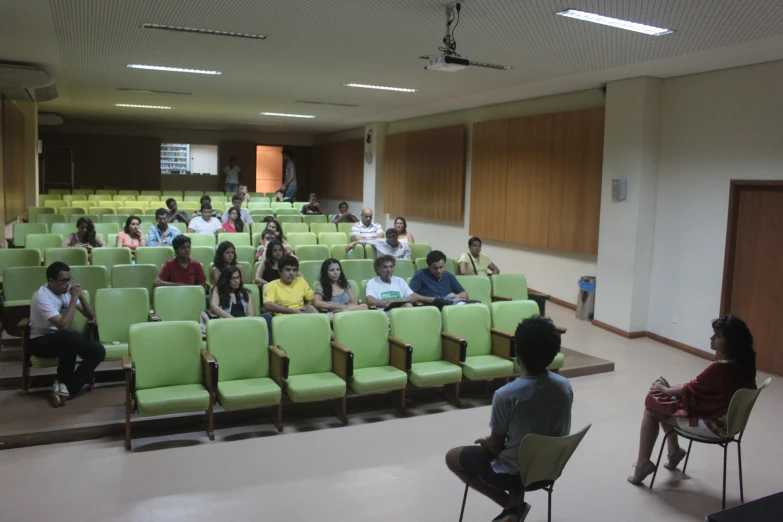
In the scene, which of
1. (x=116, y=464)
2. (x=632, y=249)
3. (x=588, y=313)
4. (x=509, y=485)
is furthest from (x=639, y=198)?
(x=116, y=464)

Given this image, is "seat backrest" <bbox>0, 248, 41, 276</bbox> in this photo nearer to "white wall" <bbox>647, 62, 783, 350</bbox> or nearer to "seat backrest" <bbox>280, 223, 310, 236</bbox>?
"seat backrest" <bbox>280, 223, 310, 236</bbox>

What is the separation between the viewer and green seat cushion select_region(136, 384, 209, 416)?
439 centimetres

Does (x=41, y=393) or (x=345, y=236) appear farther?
(x=345, y=236)

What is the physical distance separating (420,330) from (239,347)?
1.58m

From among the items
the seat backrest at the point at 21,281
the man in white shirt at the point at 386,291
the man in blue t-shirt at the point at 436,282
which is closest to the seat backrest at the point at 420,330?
the man in white shirt at the point at 386,291

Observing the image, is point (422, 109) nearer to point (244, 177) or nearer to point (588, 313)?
point (588, 313)

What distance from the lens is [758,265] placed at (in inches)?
274

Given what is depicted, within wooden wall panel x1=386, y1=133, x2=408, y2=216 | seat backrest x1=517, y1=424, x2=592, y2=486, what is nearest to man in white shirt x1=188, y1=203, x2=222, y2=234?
wooden wall panel x1=386, y1=133, x2=408, y2=216

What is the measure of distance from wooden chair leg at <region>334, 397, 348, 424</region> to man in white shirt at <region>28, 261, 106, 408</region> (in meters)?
1.95

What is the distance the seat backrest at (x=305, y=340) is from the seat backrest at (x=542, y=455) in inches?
101

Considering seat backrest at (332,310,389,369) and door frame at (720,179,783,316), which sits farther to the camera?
door frame at (720,179,783,316)

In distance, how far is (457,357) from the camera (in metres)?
5.57

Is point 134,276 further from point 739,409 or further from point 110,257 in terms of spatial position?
point 739,409

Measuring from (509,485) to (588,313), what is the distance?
21.0ft
